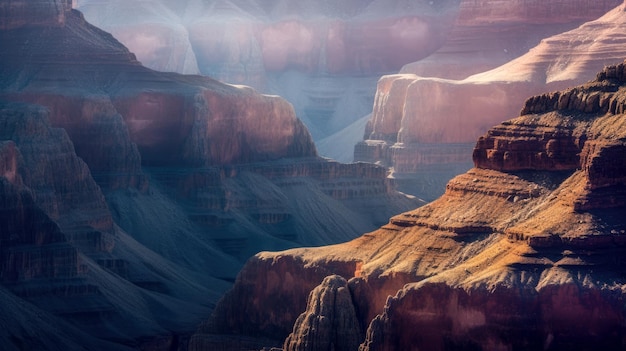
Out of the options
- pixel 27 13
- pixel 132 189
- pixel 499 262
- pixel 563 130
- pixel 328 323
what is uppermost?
pixel 27 13

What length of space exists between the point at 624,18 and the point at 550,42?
530cm

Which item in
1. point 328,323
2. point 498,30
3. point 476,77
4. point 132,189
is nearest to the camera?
point 328,323

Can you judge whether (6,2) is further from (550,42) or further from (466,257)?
(466,257)

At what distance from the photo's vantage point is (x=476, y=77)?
16188 centimetres

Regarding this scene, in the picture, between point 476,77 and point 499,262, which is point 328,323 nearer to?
point 499,262

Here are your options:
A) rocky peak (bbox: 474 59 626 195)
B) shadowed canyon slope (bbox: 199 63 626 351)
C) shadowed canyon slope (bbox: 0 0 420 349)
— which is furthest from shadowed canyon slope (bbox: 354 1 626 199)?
rocky peak (bbox: 474 59 626 195)

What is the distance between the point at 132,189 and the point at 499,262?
56320mm

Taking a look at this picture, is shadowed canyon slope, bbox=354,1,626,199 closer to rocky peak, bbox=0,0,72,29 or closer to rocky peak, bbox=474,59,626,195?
rocky peak, bbox=0,0,72,29

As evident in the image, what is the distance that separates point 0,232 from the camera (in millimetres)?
102938

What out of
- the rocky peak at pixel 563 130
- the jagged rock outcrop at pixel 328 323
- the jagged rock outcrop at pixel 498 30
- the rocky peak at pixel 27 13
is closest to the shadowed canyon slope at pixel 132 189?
the rocky peak at pixel 27 13

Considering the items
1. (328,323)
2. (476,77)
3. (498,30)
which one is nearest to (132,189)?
(476,77)

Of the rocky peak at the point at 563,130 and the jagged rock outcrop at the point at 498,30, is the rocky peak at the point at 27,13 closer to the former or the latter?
the jagged rock outcrop at the point at 498,30

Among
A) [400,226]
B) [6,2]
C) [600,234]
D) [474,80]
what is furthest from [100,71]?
[600,234]

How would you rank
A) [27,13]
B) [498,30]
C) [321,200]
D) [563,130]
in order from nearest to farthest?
[563,130]
[27,13]
[321,200]
[498,30]
